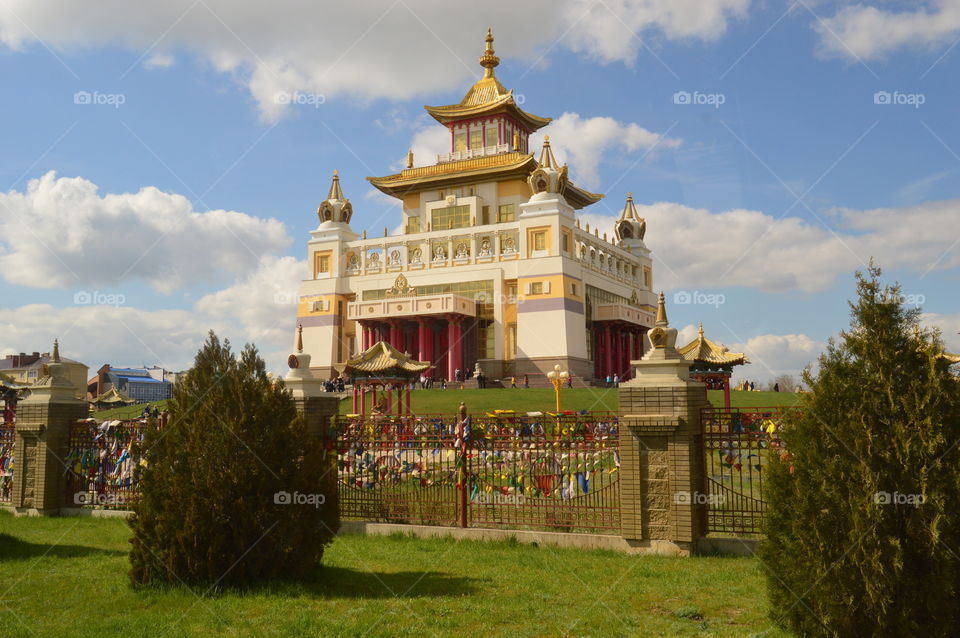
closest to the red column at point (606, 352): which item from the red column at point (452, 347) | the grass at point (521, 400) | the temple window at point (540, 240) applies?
the temple window at point (540, 240)

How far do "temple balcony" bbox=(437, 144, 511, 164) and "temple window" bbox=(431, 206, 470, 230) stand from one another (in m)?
4.09

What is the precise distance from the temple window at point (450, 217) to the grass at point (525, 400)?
1533 cm

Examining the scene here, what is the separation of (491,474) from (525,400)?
21.2 metres

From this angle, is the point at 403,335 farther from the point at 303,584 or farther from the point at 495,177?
the point at 303,584

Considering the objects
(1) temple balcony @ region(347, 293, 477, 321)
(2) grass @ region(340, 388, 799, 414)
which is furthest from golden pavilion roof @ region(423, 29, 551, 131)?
(2) grass @ region(340, 388, 799, 414)

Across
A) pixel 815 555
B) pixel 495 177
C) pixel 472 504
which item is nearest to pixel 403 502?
pixel 472 504

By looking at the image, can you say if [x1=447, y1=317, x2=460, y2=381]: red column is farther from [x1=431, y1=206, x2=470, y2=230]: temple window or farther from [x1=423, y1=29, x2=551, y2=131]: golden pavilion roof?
[x1=423, y1=29, x2=551, y2=131]: golden pavilion roof

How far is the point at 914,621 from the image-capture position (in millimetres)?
5078

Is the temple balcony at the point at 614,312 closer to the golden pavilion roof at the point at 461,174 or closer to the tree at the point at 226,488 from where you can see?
the golden pavilion roof at the point at 461,174

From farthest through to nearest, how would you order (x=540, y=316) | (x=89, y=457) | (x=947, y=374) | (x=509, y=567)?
1. (x=540, y=316)
2. (x=89, y=457)
3. (x=509, y=567)
4. (x=947, y=374)

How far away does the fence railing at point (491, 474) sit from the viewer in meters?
9.98

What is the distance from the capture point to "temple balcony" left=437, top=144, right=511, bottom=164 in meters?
50.9

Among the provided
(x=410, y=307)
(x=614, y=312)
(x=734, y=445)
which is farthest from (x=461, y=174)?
(x=734, y=445)

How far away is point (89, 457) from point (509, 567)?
8031 mm
